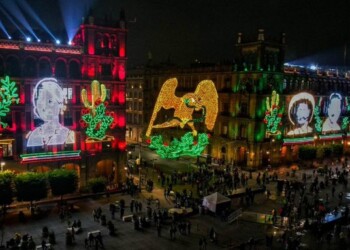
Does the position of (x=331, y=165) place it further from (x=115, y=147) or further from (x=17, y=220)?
(x=17, y=220)

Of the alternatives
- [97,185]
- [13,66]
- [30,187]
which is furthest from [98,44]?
[30,187]

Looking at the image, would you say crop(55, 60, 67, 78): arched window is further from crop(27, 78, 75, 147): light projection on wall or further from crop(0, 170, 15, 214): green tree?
crop(0, 170, 15, 214): green tree

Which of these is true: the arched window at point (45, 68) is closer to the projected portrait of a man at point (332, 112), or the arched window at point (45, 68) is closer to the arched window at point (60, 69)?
the arched window at point (60, 69)

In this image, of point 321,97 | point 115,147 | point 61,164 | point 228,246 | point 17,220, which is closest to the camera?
point 228,246

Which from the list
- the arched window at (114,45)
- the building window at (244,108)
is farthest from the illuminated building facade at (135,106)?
the arched window at (114,45)

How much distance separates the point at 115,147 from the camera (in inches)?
1976

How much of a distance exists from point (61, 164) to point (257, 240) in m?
25.9

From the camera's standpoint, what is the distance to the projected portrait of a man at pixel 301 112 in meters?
67.3

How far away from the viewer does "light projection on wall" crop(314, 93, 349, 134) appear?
73625 mm

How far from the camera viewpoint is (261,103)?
207 feet

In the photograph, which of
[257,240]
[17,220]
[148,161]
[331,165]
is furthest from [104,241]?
[331,165]

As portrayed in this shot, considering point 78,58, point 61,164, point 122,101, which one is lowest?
point 61,164

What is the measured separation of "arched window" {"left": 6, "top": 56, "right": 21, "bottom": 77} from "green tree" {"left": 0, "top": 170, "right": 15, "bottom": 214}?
1257cm

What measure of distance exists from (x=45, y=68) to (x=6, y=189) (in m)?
16.3
